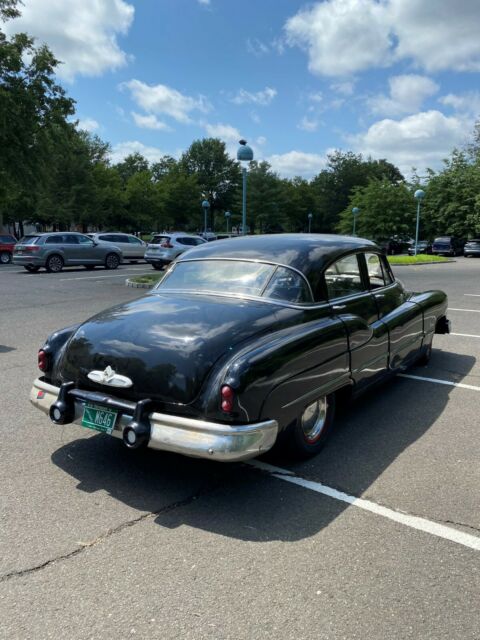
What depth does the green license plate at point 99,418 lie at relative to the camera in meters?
3.37

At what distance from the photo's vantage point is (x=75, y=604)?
2.36 meters

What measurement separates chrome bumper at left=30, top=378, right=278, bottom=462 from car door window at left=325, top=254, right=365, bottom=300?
5.38 feet

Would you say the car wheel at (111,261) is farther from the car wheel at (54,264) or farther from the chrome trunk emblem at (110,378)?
the chrome trunk emblem at (110,378)

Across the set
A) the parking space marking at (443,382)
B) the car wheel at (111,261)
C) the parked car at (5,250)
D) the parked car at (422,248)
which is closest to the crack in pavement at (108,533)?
the parking space marking at (443,382)

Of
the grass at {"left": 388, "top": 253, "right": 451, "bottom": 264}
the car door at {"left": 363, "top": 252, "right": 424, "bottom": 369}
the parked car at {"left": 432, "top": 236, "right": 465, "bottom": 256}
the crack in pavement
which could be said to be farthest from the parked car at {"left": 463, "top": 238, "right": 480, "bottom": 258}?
the crack in pavement

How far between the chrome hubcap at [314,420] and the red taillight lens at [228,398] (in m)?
0.88

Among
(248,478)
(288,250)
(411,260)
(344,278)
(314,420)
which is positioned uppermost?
(288,250)

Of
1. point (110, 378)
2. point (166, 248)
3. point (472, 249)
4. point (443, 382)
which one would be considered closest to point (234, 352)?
point (110, 378)

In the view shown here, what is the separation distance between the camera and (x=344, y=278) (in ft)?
15.5

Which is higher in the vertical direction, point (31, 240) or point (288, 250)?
point (288, 250)

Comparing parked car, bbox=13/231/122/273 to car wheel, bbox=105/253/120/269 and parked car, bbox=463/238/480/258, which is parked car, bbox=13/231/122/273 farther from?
parked car, bbox=463/238/480/258

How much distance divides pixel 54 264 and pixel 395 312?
18.5 m

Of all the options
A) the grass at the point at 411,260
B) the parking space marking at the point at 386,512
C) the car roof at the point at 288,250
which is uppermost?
the car roof at the point at 288,250

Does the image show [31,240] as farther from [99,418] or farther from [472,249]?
[472,249]
